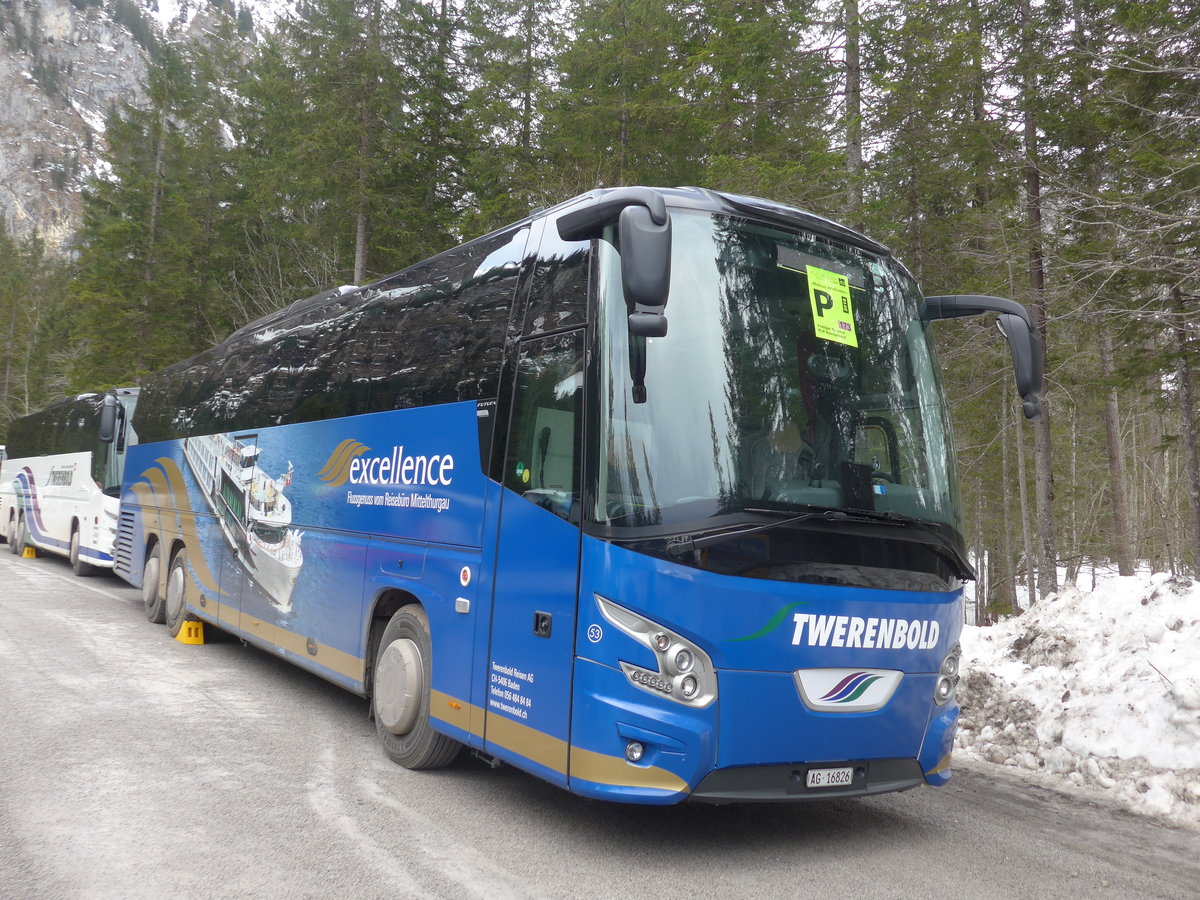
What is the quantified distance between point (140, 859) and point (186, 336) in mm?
31284

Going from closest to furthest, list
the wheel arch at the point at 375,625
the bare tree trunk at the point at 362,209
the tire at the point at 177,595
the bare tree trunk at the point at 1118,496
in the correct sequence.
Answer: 1. the wheel arch at the point at 375,625
2. the tire at the point at 177,595
3. the bare tree trunk at the point at 1118,496
4. the bare tree trunk at the point at 362,209

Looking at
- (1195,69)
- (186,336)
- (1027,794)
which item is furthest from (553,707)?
(186,336)

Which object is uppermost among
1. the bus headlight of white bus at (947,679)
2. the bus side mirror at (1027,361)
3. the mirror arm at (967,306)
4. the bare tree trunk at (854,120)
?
the bare tree trunk at (854,120)

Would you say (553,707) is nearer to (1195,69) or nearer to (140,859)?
(140,859)

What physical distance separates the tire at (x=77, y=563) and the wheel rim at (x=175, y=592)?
762cm

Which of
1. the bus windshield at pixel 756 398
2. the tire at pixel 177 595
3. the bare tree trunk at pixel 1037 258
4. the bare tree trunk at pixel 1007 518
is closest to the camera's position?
the bus windshield at pixel 756 398

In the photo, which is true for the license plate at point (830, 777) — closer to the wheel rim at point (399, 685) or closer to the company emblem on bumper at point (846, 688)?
the company emblem on bumper at point (846, 688)

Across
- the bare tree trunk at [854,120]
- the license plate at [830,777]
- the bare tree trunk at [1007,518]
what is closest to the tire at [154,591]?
the license plate at [830,777]

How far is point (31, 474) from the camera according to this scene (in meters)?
22.4

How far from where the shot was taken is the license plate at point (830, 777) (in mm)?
4684

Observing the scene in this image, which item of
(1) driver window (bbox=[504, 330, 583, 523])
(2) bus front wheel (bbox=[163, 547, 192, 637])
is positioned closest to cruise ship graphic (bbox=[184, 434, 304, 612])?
(2) bus front wheel (bbox=[163, 547, 192, 637])

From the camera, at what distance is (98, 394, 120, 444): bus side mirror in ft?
54.0

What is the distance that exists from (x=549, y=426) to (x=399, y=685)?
234cm

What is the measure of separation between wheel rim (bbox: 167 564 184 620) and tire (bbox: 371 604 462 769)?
19.9 feet
